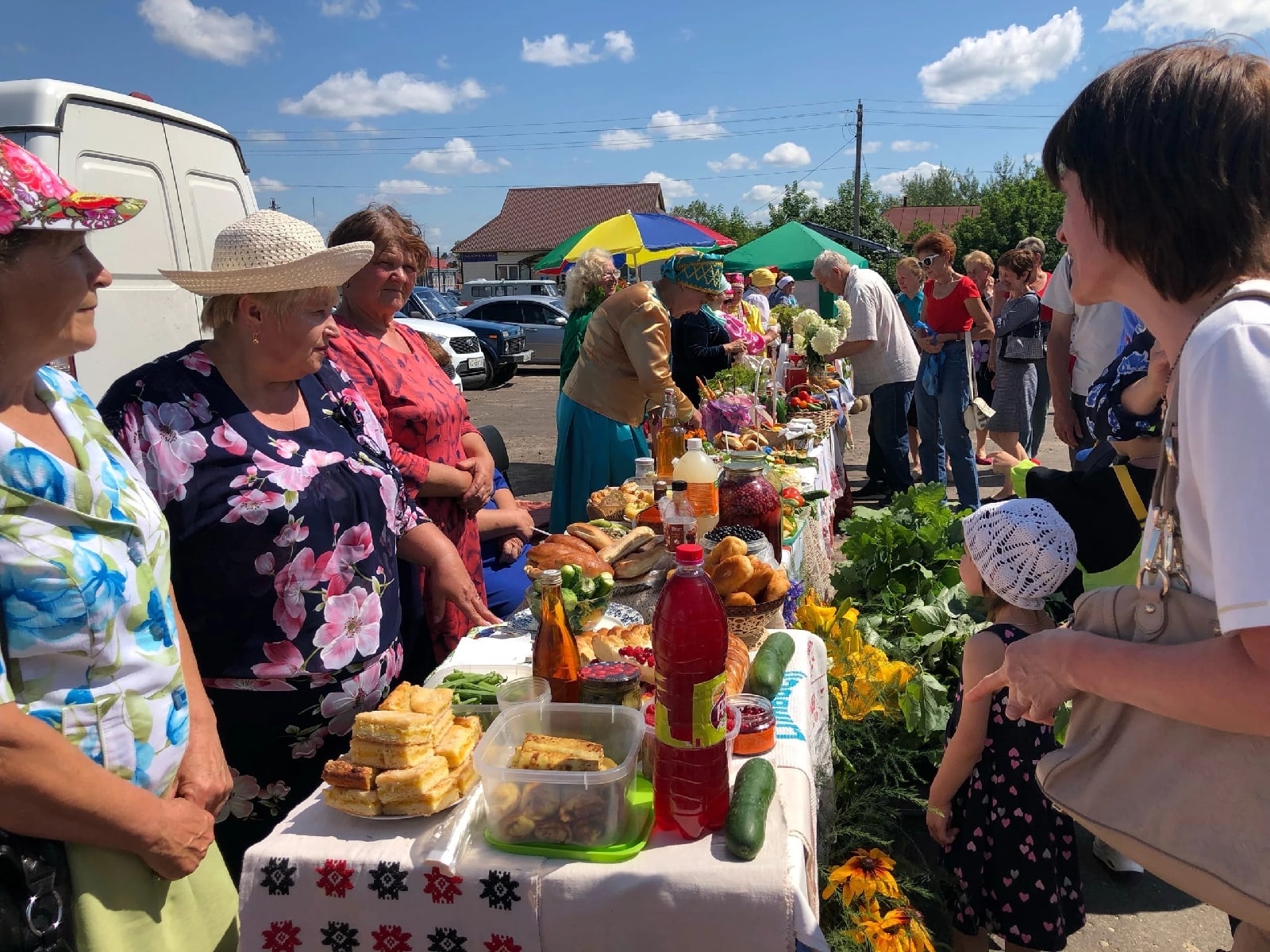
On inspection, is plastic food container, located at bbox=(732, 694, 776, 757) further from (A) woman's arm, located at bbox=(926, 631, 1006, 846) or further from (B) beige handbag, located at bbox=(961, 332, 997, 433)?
(B) beige handbag, located at bbox=(961, 332, 997, 433)

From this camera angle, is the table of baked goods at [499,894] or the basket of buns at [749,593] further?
the basket of buns at [749,593]

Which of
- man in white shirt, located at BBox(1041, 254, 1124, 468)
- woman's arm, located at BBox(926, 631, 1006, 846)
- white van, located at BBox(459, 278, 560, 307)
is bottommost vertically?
woman's arm, located at BBox(926, 631, 1006, 846)

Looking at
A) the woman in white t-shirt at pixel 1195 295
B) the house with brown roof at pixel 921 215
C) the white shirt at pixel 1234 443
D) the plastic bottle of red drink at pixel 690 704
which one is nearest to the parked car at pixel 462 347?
the plastic bottle of red drink at pixel 690 704

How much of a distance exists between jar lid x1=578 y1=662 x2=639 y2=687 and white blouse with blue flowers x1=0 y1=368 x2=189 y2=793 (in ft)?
2.60

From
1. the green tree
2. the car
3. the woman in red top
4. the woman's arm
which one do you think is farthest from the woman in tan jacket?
the green tree

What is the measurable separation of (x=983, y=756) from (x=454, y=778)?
4.88 feet

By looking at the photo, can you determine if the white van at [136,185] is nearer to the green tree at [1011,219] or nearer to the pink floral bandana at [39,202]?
the pink floral bandana at [39,202]

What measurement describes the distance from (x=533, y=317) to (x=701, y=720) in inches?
719

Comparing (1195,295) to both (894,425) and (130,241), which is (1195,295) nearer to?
(130,241)

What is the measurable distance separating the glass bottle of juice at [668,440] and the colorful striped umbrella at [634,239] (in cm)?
830

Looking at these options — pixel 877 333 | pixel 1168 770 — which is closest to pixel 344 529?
pixel 1168 770

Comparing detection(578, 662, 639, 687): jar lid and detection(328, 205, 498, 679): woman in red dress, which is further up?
detection(328, 205, 498, 679): woman in red dress

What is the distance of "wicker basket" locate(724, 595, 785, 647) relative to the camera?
7.00ft

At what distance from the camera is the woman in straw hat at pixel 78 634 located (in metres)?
1.27
